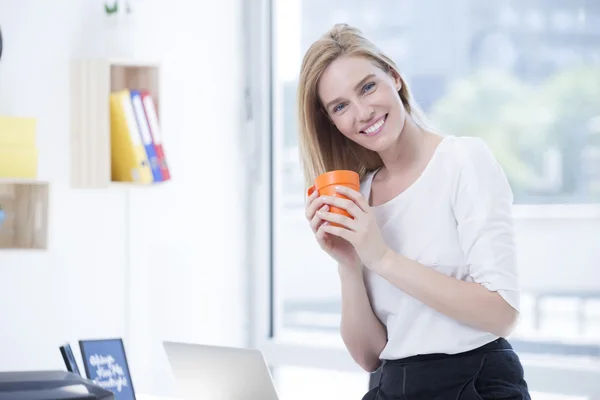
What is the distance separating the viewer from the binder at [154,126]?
2623 mm

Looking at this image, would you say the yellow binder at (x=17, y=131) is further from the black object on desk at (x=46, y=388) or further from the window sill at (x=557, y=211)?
the window sill at (x=557, y=211)

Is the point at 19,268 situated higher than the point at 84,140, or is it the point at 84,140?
the point at 84,140

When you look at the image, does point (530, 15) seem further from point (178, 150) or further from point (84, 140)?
point (84, 140)

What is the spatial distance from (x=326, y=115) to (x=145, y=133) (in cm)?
88

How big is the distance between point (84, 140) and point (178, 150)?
23.0 inches

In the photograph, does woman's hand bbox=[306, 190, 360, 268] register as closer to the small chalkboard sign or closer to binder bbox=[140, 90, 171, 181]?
the small chalkboard sign

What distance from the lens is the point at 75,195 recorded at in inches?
101

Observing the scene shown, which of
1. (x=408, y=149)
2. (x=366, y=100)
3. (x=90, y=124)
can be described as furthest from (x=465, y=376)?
(x=90, y=124)

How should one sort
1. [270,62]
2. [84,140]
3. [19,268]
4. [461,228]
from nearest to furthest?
[461,228], [19,268], [84,140], [270,62]

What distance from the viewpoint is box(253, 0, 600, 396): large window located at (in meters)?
2.89

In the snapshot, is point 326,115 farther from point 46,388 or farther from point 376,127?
point 46,388

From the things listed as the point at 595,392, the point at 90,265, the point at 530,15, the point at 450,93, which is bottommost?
the point at 595,392

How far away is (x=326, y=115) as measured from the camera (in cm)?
194

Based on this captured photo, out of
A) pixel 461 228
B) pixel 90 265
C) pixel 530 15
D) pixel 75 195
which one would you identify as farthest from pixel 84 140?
pixel 530 15
